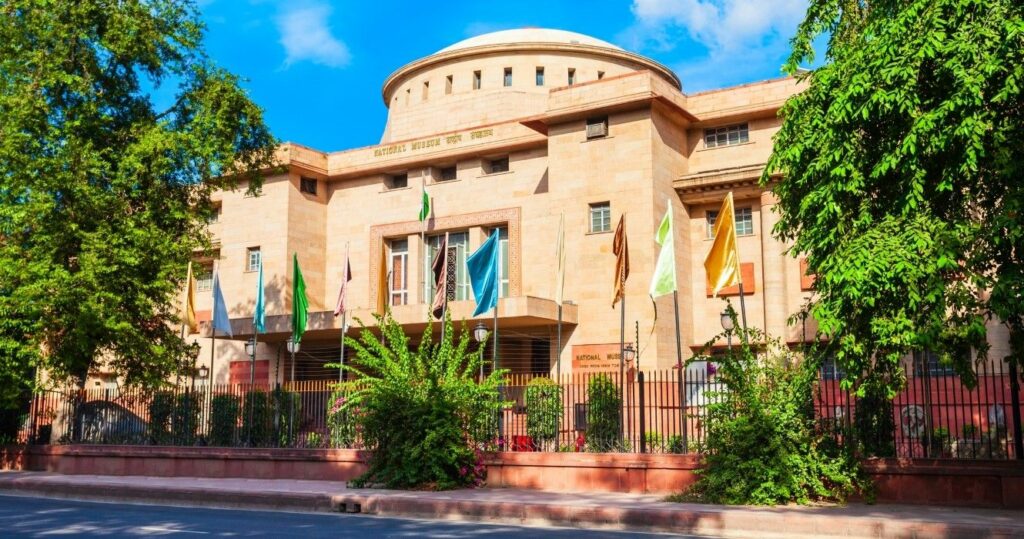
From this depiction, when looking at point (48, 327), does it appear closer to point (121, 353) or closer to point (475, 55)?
point (121, 353)

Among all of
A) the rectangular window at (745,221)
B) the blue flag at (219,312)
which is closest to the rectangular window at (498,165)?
the rectangular window at (745,221)

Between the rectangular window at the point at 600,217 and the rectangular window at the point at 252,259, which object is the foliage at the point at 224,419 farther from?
the rectangular window at the point at 252,259

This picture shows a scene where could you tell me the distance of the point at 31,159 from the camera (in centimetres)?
2295

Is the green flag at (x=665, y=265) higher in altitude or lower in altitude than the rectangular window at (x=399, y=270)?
lower

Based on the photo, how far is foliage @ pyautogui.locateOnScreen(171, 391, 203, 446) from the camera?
73.5ft

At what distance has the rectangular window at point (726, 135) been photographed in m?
30.9

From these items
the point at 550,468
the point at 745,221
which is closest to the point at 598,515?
the point at 550,468

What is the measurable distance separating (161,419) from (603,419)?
11.5m

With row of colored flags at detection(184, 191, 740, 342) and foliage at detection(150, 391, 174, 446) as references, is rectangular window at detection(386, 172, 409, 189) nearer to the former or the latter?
row of colored flags at detection(184, 191, 740, 342)

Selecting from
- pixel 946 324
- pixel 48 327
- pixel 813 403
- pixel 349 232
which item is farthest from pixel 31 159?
pixel 946 324

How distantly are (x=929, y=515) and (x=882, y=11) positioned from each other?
21.4 ft

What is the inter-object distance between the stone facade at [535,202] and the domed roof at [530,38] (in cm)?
58

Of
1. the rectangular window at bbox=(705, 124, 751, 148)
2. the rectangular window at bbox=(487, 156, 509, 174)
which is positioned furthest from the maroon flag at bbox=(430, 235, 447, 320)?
the rectangular window at bbox=(705, 124, 751, 148)

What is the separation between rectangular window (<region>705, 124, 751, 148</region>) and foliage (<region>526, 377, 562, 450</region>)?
51.1 ft
